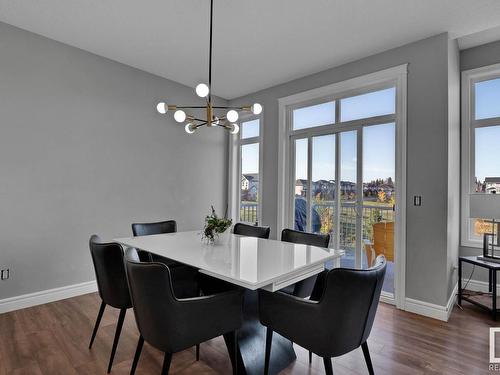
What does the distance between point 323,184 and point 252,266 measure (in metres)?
2.52

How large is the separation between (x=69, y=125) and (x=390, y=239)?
13.3 feet

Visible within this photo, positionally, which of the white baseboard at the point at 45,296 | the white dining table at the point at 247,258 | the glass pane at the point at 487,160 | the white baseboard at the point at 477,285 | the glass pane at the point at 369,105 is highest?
the glass pane at the point at 369,105

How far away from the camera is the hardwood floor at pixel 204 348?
199 centimetres

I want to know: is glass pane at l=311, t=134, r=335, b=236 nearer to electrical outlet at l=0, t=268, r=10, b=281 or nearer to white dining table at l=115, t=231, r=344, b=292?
white dining table at l=115, t=231, r=344, b=292

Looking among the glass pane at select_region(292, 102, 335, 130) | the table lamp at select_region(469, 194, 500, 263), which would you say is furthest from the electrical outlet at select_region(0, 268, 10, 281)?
the table lamp at select_region(469, 194, 500, 263)

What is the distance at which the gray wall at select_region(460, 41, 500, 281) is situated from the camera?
3.30m

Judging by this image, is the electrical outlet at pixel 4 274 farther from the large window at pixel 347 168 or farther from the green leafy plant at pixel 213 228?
the large window at pixel 347 168

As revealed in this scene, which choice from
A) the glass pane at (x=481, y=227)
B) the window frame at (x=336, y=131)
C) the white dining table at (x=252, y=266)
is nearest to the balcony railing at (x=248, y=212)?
the window frame at (x=336, y=131)

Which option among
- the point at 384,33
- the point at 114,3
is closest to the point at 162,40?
the point at 114,3

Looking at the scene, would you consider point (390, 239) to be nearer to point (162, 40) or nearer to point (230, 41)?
point (230, 41)

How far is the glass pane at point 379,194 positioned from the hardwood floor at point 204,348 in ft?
2.46

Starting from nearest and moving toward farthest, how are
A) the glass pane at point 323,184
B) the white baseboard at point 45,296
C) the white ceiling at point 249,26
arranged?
the white ceiling at point 249,26
the white baseboard at point 45,296
the glass pane at point 323,184

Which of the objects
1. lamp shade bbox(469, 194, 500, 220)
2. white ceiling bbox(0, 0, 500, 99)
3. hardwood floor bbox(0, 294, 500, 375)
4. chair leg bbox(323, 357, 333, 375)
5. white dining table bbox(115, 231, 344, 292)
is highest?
white ceiling bbox(0, 0, 500, 99)

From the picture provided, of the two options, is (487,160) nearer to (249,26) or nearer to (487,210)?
(487,210)
